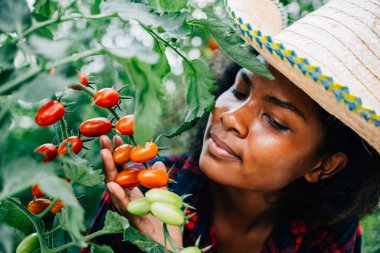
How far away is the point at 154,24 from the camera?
0.68 meters

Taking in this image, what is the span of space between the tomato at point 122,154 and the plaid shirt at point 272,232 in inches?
24.6

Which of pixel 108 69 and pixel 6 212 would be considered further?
pixel 108 69

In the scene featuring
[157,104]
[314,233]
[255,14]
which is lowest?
[314,233]

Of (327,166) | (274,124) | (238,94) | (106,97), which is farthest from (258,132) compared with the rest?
(106,97)

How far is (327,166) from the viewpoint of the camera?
148cm

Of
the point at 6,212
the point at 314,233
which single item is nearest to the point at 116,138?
the point at 6,212

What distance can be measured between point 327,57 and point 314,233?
0.99m

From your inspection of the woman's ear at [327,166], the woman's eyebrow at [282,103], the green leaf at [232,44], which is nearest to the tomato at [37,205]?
the green leaf at [232,44]

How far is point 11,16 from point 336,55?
77 cm

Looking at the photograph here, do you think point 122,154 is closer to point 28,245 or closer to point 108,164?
point 108,164

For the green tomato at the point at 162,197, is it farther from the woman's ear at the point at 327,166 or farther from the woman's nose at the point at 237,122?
the woman's ear at the point at 327,166

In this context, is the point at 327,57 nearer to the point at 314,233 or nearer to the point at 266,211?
the point at 266,211

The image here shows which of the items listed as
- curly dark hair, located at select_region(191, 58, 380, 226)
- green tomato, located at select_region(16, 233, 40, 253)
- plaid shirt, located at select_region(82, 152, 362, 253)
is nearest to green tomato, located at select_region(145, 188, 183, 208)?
green tomato, located at select_region(16, 233, 40, 253)

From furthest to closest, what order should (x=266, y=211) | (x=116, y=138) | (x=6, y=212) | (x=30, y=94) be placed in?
1. (x=266, y=211)
2. (x=116, y=138)
3. (x=6, y=212)
4. (x=30, y=94)
